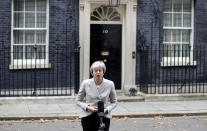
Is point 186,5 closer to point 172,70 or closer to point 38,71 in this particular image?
point 172,70

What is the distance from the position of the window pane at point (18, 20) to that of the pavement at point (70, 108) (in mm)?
2797

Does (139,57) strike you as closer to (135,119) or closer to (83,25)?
(83,25)

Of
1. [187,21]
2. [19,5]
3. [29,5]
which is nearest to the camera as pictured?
[19,5]

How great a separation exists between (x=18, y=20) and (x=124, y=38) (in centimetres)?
369

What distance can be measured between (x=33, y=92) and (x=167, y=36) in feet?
Answer: 17.6

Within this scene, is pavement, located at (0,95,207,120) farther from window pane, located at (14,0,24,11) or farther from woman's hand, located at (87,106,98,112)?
woman's hand, located at (87,106,98,112)

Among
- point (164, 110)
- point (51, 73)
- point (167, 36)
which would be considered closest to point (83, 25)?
point (51, 73)

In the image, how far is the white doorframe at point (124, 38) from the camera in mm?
16094

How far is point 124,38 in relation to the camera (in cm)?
1662

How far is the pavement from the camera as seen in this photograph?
12852 mm

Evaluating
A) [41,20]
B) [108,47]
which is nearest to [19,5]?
[41,20]

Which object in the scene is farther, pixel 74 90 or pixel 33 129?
pixel 74 90

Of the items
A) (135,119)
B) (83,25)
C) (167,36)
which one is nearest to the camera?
(135,119)

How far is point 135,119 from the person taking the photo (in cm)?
1288
